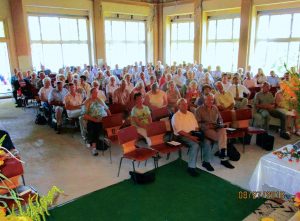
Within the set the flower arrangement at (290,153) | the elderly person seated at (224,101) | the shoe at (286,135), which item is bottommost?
the shoe at (286,135)

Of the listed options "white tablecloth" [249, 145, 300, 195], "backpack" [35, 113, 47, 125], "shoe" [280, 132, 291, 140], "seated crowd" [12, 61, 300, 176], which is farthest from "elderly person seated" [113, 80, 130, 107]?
"white tablecloth" [249, 145, 300, 195]

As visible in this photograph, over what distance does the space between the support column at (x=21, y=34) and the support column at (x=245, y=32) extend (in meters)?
9.39

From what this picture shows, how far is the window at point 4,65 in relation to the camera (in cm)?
1173

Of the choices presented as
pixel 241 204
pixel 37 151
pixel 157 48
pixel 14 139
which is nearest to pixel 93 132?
pixel 37 151

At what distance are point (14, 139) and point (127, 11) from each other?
1022 cm

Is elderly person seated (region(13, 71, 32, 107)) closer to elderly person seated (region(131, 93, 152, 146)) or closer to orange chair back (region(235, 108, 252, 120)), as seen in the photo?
elderly person seated (region(131, 93, 152, 146))

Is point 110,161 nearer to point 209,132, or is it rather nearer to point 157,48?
point 209,132

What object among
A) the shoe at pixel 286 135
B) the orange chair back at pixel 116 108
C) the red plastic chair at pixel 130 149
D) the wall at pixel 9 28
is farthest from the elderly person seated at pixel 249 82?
the wall at pixel 9 28

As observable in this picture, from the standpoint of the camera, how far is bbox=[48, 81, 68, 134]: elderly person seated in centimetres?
710

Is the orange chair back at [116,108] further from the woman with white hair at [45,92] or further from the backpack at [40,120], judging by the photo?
the backpack at [40,120]

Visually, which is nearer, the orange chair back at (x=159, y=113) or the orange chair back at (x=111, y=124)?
the orange chair back at (x=111, y=124)

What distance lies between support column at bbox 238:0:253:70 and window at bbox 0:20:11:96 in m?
10.2

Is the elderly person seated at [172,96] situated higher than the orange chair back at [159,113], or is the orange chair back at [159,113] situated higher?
the elderly person seated at [172,96]

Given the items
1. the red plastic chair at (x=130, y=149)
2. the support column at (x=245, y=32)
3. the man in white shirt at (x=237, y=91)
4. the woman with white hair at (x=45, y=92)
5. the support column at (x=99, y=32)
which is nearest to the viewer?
the red plastic chair at (x=130, y=149)
